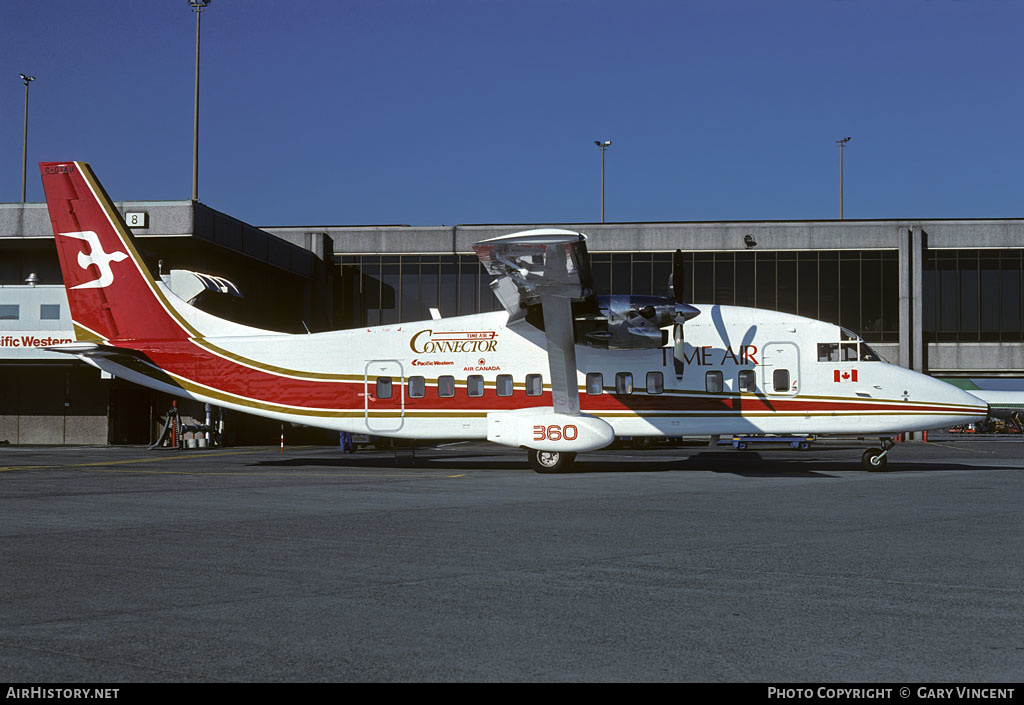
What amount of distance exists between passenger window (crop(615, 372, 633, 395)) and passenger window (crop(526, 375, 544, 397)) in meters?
1.98

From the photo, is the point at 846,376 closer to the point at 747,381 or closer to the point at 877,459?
the point at 877,459

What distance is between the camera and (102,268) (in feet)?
83.8

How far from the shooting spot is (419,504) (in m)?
15.2

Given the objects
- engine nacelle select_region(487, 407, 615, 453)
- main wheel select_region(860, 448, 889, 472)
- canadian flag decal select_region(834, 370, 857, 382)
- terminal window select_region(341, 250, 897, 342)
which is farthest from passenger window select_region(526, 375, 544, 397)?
terminal window select_region(341, 250, 897, 342)

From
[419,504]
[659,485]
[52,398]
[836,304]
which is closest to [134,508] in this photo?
[419,504]

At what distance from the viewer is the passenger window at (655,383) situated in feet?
78.0

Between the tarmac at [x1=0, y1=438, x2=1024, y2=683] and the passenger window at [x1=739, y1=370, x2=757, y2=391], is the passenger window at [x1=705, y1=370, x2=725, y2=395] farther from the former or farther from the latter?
the tarmac at [x1=0, y1=438, x2=1024, y2=683]

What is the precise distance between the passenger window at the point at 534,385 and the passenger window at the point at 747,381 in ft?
16.8

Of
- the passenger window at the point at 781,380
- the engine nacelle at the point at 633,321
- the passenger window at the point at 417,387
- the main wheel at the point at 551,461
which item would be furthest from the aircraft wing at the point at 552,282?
the passenger window at the point at 781,380

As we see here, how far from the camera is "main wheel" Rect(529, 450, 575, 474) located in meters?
23.5

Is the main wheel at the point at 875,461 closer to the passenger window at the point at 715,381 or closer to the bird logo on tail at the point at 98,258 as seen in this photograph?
the passenger window at the point at 715,381

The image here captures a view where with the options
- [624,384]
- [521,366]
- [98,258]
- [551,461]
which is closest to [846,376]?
[624,384]

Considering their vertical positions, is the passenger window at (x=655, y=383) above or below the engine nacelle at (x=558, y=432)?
above
